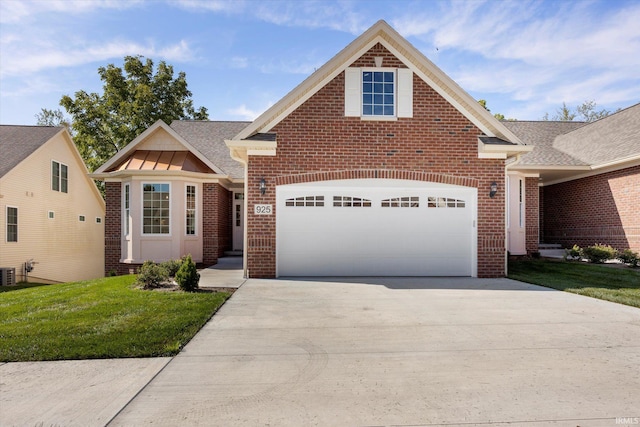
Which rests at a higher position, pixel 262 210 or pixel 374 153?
pixel 374 153

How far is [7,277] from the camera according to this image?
50.4ft

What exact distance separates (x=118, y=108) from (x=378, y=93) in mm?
22873

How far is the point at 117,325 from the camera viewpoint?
6273mm

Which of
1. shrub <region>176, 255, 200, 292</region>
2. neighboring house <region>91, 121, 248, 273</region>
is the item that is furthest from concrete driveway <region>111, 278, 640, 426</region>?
neighboring house <region>91, 121, 248, 273</region>

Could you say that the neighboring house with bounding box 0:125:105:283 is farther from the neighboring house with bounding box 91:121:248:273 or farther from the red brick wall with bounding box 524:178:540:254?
the red brick wall with bounding box 524:178:540:254

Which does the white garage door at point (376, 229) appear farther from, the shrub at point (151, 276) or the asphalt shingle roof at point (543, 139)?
the asphalt shingle roof at point (543, 139)

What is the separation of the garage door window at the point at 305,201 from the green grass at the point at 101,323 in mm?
3457

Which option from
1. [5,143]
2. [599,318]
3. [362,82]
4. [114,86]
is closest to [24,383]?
[599,318]

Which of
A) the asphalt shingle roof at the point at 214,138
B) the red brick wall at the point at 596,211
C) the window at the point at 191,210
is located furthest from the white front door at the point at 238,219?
the red brick wall at the point at 596,211

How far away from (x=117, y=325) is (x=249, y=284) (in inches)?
160

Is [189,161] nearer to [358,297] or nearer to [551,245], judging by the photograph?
[358,297]

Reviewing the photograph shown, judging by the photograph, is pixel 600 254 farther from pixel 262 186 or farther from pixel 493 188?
pixel 262 186

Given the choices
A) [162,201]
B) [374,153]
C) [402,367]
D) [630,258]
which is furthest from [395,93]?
[630,258]

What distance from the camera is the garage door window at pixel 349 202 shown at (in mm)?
11414
